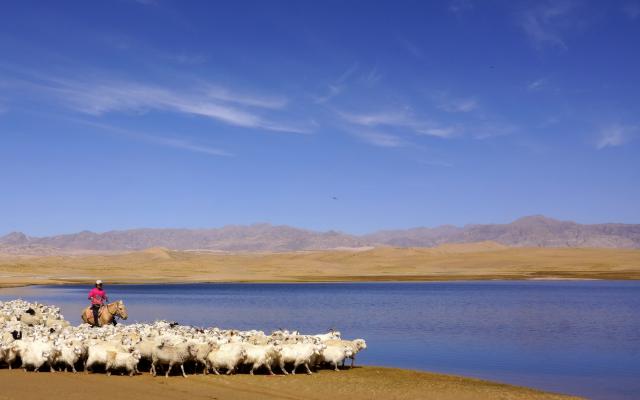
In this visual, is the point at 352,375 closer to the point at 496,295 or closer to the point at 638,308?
the point at 638,308

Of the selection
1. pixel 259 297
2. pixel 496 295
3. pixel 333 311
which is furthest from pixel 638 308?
pixel 259 297

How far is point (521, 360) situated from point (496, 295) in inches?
1092

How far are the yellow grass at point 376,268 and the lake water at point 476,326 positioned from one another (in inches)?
1198

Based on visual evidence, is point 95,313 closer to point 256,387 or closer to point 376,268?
point 256,387

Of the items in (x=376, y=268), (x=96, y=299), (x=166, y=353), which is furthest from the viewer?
(x=376, y=268)

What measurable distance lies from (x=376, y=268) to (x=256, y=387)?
84.2 m

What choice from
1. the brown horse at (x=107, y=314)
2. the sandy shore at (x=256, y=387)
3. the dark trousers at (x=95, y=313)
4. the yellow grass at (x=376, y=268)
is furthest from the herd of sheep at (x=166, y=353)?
the yellow grass at (x=376, y=268)

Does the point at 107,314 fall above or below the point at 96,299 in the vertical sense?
below

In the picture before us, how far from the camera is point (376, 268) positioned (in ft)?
318

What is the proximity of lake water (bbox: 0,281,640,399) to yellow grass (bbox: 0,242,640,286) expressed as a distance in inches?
1198

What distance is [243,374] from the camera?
14945 millimetres

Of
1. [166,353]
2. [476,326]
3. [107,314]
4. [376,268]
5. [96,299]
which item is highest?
[376,268]

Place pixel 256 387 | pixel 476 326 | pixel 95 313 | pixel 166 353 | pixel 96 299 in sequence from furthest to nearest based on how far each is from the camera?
1. pixel 476 326
2. pixel 95 313
3. pixel 96 299
4. pixel 166 353
5. pixel 256 387

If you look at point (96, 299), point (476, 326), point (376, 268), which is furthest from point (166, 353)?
point (376, 268)
